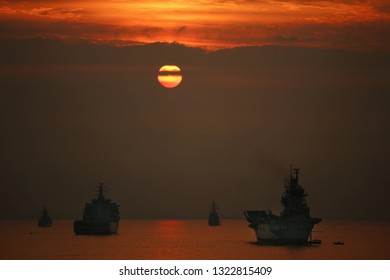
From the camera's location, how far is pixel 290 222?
151250 mm

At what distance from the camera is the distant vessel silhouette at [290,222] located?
497 feet

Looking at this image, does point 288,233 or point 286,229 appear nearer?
point 286,229

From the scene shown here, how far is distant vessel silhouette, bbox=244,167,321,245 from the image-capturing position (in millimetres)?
151375

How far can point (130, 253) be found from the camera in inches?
5723

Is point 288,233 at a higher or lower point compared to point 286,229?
lower

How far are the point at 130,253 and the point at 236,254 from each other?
16.5 m
